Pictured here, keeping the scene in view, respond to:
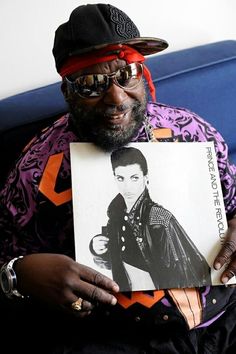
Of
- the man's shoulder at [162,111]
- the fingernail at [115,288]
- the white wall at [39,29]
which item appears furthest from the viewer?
the white wall at [39,29]

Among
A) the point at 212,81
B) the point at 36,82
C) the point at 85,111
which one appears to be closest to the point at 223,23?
the point at 212,81

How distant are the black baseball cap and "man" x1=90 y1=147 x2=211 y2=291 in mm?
213

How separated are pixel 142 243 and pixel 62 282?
0.16m

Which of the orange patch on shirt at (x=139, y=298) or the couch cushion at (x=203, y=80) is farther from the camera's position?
the couch cushion at (x=203, y=80)

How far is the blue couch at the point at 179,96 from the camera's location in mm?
1130

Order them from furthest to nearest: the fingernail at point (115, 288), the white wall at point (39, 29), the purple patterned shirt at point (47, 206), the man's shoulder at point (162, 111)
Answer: the white wall at point (39, 29)
the man's shoulder at point (162, 111)
the purple patterned shirt at point (47, 206)
the fingernail at point (115, 288)

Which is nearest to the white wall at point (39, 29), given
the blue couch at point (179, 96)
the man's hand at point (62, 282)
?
the blue couch at point (179, 96)

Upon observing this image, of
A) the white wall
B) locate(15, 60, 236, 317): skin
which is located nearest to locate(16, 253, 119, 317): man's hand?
locate(15, 60, 236, 317): skin

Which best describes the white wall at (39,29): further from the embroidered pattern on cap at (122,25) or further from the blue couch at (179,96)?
the embroidered pattern on cap at (122,25)

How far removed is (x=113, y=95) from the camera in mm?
878

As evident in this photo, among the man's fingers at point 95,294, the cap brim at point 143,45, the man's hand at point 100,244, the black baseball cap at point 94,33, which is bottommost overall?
the man's fingers at point 95,294

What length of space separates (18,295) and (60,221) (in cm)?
16

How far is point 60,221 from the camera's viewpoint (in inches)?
36.5

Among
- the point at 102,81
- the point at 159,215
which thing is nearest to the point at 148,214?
the point at 159,215
